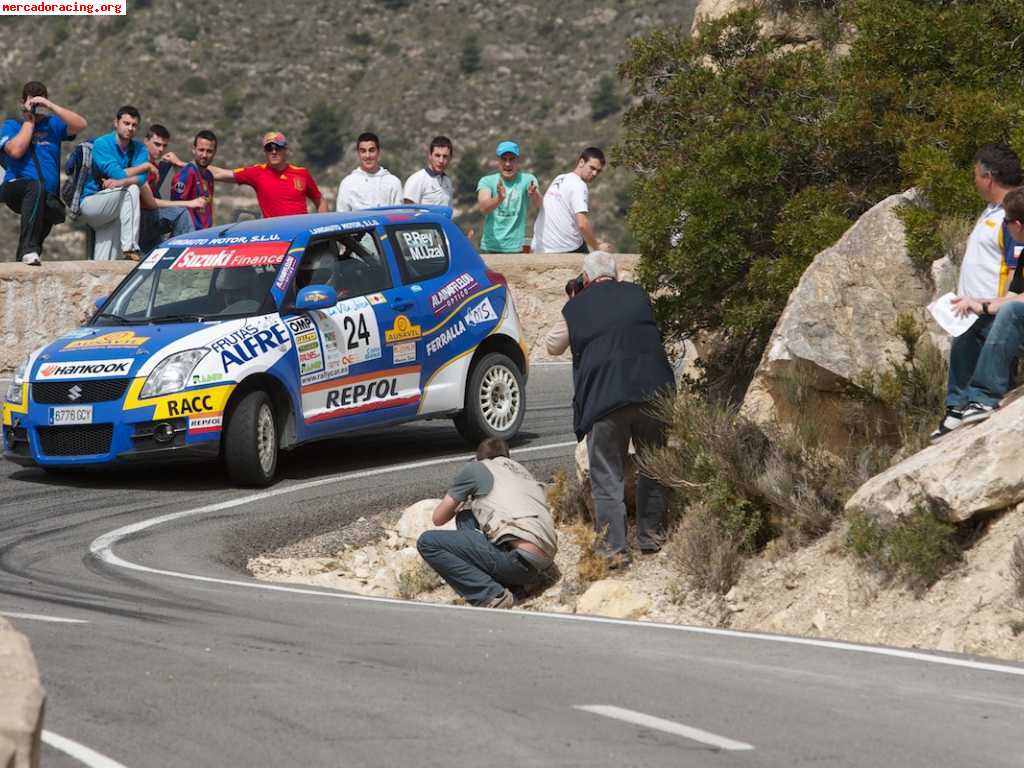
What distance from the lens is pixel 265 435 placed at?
1391cm

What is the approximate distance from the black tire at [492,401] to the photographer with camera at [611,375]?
137 inches

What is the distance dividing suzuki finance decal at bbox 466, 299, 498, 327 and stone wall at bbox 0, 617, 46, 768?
31.6 ft

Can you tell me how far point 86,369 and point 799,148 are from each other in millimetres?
5495

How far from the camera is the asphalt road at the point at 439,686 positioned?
6.30 meters

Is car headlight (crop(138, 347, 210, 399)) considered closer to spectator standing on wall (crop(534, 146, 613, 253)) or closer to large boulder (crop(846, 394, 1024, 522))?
large boulder (crop(846, 394, 1024, 522))

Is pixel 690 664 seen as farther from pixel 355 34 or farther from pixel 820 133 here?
pixel 355 34

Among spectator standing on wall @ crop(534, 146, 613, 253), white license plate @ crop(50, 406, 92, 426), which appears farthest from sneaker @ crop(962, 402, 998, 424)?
spectator standing on wall @ crop(534, 146, 613, 253)

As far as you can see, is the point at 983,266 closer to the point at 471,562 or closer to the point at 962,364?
the point at 962,364

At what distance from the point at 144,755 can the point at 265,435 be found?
7.80 m

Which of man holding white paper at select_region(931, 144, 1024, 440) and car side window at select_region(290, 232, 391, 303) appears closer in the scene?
man holding white paper at select_region(931, 144, 1024, 440)

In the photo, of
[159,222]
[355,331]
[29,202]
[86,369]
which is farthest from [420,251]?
[29,202]

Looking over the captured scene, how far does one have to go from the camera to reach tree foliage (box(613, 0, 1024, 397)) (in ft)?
42.2

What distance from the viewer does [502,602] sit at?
1136cm

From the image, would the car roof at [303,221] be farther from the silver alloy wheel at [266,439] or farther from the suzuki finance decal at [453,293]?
the silver alloy wheel at [266,439]
